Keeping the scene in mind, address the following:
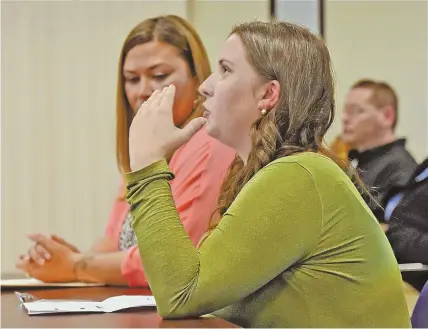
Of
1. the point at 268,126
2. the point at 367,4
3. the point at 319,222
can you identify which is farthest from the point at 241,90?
the point at 367,4

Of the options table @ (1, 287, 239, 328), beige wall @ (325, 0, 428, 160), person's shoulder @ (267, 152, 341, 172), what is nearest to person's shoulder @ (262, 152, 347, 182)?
person's shoulder @ (267, 152, 341, 172)

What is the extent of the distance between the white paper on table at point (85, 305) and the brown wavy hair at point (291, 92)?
1.15 ft

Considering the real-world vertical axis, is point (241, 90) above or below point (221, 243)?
above

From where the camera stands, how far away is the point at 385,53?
5238mm

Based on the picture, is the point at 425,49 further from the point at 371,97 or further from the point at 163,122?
the point at 163,122

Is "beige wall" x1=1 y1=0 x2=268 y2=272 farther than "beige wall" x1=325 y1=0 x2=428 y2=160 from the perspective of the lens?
No

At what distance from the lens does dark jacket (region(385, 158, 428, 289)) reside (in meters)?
2.63

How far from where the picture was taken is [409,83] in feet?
A: 17.2

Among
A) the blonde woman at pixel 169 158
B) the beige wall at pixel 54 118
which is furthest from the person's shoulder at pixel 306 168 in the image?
the beige wall at pixel 54 118

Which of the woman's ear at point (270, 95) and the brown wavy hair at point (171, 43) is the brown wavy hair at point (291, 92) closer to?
the woman's ear at point (270, 95)

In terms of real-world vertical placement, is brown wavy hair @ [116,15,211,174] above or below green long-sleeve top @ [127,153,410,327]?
above

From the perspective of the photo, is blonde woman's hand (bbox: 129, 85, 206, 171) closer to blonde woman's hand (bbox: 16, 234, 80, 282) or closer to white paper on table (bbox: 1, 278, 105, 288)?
white paper on table (bbox: 1, 278, 105, 288)

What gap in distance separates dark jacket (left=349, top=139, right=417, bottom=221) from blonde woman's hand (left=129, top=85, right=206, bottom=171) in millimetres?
1946

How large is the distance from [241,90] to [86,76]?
304cm
